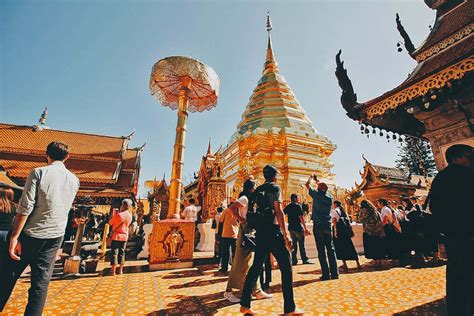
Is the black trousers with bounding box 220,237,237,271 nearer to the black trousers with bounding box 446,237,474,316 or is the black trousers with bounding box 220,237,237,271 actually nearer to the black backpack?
the black backpack

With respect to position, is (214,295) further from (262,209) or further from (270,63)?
(270,63)

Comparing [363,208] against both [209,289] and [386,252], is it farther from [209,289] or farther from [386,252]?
[209,289]

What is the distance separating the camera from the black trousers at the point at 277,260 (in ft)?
7.96

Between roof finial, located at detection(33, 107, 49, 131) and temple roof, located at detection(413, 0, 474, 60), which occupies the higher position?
roof finial, located at detection(33, 107, 49, 131)

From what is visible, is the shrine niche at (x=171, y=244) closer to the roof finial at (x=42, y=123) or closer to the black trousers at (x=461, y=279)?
the black trousers at (x=461, y=279)

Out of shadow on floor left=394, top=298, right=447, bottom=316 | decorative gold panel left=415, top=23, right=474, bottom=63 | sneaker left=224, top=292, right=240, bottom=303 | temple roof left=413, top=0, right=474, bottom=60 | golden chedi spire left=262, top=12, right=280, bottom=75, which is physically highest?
golden chedi spire left=262, top=12, right=280, bottom=75

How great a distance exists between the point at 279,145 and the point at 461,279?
47.0 feet

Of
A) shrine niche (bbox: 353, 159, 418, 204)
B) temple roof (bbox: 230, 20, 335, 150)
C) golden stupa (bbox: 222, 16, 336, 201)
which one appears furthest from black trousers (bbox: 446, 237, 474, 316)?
shrine niche (bbox: 353, 159, 418, 204)

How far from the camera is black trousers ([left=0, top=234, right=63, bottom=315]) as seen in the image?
6.06 feet

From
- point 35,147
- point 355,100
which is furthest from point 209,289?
point 35,147

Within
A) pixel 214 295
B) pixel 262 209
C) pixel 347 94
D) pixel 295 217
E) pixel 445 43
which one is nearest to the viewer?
pixel 262 209

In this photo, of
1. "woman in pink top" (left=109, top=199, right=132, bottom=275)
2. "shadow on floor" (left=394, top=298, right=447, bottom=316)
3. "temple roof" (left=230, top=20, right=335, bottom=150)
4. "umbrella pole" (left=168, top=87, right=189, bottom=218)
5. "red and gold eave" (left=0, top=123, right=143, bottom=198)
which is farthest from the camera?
"temple roof" (left=230, top=20, right=335, bottom=150)

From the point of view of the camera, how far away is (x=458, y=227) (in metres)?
1.93

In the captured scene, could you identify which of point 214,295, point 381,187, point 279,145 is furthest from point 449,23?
point 381,187
